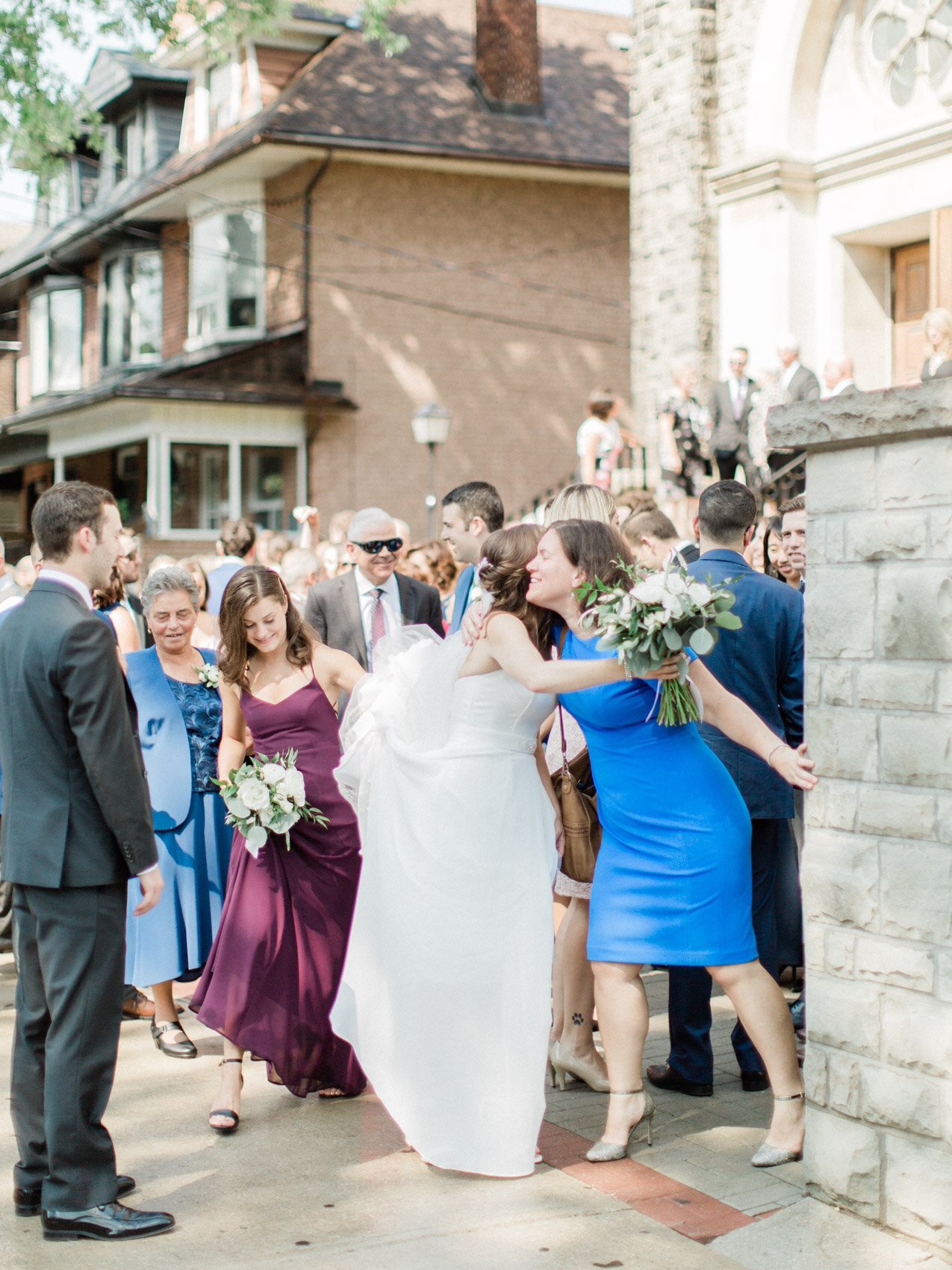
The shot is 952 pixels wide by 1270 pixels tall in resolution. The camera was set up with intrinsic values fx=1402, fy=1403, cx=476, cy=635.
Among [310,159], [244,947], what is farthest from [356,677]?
[310,159]

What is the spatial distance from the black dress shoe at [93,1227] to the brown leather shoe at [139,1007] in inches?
105

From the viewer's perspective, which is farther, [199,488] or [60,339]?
[60,339]

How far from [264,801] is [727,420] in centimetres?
787

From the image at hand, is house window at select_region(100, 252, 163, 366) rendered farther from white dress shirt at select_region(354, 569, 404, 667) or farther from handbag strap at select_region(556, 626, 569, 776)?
handbag strap at select_region(556, 626, 569, 776)

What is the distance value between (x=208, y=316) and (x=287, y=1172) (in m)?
21.9

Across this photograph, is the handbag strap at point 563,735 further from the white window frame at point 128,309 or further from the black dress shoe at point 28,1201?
the white window frame at point 128,309

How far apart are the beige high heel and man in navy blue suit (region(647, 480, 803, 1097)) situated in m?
0.23

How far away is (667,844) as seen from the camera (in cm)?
465

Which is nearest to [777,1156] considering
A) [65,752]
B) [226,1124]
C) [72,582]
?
[226,1124]

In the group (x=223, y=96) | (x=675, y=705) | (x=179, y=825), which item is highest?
(x=223, y=96)

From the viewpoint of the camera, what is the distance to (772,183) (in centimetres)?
1296

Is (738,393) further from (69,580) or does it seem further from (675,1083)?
(69,580)

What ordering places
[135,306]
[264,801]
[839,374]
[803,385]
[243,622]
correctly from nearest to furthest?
[264,801], [243,622], [839,374], [803,385], [135,306]

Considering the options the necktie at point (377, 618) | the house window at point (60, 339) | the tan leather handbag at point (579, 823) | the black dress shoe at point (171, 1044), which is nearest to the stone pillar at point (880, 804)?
the tan leather handbag at point (579, 823)
